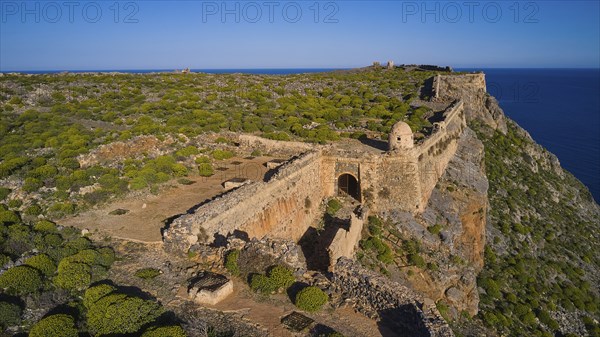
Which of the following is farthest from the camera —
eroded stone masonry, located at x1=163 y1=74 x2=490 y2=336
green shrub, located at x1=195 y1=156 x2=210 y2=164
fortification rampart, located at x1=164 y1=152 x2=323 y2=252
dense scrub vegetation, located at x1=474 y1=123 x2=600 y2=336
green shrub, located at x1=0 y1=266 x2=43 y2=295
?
green shrub, located at x1=195 y1=156 x2=210 y2=164

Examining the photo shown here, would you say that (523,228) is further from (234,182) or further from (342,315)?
(342,315)

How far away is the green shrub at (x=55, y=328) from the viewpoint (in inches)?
476

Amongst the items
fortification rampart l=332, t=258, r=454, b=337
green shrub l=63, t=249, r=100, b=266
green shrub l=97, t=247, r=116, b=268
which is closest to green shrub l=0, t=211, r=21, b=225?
green shrub l=63, t=249, r=100, b=266

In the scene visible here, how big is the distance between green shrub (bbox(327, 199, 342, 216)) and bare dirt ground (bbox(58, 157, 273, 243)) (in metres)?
5.93

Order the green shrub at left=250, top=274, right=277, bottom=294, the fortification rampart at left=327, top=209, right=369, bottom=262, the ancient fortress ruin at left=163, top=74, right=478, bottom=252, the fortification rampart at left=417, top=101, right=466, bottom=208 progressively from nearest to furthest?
1. the green shrub at left=250, top=274, right=277, bottom=294
2. the ancient fortress ruin at left=163, top=74, right=478, bottom=252
3. the fortification rampart at left=327, top=209, right=369, bottom=262
4. the fortification rampart at left=417, top=101, right=466, bottom=208

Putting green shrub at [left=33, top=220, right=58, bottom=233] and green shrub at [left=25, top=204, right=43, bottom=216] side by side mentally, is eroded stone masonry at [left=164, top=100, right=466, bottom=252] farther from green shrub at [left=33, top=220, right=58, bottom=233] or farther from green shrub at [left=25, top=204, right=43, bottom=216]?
green shrub at [left=25, top=204, right=43, bottom=216]

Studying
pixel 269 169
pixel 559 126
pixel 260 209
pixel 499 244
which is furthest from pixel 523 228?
pixel 559 126

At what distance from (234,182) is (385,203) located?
12.2m

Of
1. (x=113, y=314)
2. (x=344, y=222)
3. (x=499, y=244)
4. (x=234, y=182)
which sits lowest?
(x=499, y=244)

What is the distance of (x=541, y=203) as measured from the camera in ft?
156

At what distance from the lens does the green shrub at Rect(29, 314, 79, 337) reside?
1209 centimetres

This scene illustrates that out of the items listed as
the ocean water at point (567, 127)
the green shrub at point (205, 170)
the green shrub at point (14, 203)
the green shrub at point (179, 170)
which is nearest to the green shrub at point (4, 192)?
the green shrub at point (14, 203)

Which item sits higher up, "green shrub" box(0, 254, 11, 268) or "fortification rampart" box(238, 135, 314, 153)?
"fortification rampart" box(238, 135, 314, 153)

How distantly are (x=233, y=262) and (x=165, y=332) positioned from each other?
4.77m
